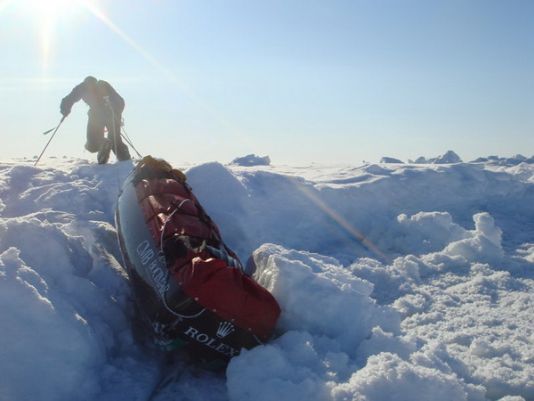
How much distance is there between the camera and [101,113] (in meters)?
7.98


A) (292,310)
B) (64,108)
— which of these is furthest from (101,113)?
(292,310)

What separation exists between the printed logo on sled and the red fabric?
4cm

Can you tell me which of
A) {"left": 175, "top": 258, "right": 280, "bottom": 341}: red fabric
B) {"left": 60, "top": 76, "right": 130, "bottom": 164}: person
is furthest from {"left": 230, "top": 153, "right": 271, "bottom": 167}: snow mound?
{"left": 175, "top": 258, "right": 280, "bottom": 341}: red fabric

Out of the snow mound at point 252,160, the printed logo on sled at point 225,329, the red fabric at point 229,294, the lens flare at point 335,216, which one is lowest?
the snow mound at point 252,160

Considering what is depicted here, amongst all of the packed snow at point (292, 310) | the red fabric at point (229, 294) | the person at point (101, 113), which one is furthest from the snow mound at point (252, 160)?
the red fabric at point (229, 294)

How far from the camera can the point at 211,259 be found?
2900 millimetres

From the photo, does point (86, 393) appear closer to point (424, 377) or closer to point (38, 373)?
point (38, 373)

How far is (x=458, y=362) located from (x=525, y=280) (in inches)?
101

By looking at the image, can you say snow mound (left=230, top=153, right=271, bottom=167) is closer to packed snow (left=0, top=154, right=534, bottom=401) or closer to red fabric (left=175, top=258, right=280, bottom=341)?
packed snow (left=0, top=154, right=534, bottom=401)

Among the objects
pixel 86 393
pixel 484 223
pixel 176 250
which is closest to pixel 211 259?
pixel 176 250

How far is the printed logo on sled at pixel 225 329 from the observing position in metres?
2.80

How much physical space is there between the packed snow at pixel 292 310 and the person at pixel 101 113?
1258 mm

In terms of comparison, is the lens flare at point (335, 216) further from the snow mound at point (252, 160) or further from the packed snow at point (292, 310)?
the snow mound at point (252, 160)

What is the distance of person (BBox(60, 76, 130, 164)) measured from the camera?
7.74 m
